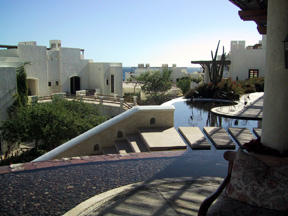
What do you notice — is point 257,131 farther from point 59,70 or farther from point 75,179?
point 59,70

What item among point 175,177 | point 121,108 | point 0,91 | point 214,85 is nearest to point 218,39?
point 214,85

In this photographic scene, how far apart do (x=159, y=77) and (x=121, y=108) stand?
9453 millimetres

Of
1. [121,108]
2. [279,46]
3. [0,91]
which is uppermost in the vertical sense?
[279,46]

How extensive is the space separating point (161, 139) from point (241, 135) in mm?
2293

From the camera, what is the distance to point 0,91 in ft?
58.1

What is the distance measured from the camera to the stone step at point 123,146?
26.5 ft

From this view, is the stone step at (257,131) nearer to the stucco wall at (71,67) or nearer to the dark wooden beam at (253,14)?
the dark wooden beam at (253,14)

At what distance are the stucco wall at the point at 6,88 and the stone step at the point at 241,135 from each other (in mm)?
14072

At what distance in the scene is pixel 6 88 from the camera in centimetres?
1800

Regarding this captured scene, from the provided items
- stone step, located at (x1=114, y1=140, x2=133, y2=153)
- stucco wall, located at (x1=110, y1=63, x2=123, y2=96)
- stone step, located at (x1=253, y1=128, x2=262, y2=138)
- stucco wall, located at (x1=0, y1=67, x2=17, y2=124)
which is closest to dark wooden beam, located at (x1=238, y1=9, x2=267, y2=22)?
stone step, located at (x1=253, y1=128, x2=262, y2=138)

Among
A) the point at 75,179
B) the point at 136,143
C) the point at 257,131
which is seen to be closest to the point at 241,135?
the point at 257,131

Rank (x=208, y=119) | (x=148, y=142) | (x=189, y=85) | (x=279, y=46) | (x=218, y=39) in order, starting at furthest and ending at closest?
(x=189, y=85), (x=218, y=39), (x=208, y=119), (x=148, y=142), (x=279, y=46)

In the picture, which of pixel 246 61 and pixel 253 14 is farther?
pixel 246 61

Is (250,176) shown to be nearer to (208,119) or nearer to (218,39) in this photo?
(208,119)
